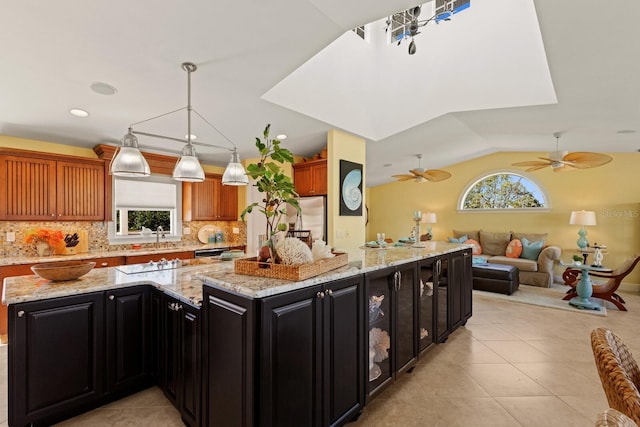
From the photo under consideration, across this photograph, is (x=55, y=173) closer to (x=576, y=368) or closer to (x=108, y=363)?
(x=108, y=363)

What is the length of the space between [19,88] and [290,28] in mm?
2391

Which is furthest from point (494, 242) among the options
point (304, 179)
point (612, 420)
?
point (612, 420)

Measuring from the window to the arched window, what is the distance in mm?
6746

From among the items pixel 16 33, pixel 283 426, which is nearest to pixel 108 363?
pixel 283 426

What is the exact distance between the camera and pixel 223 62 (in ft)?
7.45

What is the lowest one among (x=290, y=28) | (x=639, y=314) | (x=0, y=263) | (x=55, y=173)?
(x=639, y=314)

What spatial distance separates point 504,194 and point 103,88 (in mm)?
7871

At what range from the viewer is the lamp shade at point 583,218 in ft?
18.1

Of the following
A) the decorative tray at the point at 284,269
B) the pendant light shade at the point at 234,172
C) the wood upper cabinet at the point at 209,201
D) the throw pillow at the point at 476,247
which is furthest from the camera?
the throw pillow at the point at 476,247

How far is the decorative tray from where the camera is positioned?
4.98ft

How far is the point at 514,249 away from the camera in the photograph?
20.6 feet

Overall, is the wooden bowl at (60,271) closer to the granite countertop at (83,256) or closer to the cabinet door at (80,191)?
the granite countertop at (83,256)

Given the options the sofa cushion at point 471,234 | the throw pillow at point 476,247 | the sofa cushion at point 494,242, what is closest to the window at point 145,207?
the throw pillow at point 476,247

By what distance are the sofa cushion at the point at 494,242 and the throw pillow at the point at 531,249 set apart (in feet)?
1.24
